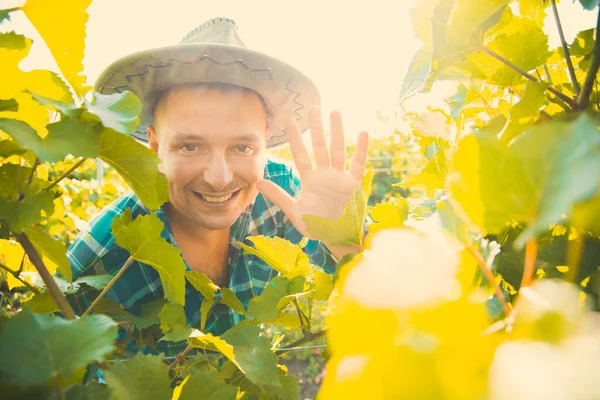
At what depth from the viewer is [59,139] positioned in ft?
1.47

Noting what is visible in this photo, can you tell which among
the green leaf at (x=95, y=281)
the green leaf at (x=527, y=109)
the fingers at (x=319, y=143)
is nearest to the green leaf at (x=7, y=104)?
the green leaf at (x=95, y=281)

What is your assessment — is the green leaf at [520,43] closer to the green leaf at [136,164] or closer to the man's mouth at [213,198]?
the green leaf at [136,164]

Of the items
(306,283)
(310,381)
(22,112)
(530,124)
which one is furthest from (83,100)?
(310,381)

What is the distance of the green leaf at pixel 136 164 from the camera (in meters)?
0.51

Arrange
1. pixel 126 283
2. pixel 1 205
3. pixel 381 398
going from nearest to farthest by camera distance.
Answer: pixel 381 398
pixel 1 205
pixel 126 283

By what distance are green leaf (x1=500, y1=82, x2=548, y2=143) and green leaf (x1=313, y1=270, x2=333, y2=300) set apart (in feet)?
0.91

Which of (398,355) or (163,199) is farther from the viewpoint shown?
(163,199)

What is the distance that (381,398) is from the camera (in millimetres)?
181

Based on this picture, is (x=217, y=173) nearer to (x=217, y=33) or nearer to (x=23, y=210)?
(x=217, y=33)

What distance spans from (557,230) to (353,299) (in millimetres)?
351

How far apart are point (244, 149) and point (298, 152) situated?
558 mm

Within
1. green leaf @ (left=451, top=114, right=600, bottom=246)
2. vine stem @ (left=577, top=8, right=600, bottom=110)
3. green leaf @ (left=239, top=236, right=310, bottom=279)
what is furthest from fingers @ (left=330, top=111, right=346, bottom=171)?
green leaf @ (left=451, top=114, right=600, bottom=246)

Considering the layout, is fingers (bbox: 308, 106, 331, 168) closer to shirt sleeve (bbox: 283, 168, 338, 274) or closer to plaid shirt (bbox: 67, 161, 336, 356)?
plaid shirt (bbox: 67, 161, 336, 356)

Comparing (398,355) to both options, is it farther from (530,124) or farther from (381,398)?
(530,124)
